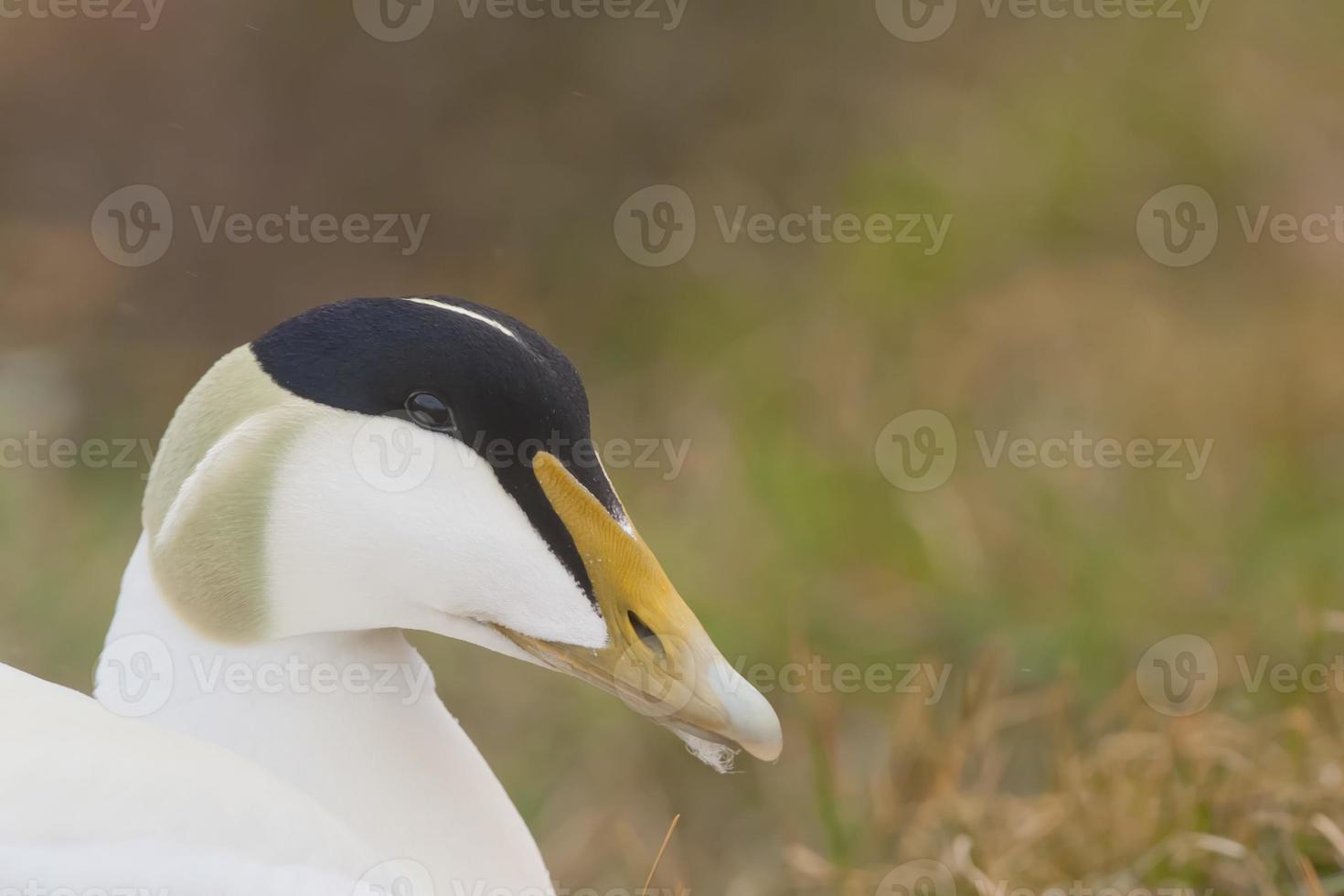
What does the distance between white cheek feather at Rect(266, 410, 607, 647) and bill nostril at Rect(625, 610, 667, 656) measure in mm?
35

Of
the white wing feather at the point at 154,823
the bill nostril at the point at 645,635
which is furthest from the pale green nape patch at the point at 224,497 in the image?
the bill nostril at the point at 645,635

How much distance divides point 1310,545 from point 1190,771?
0.99 metres

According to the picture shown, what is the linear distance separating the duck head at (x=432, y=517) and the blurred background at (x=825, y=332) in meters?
0.98

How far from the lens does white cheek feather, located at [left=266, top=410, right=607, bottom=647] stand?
4.82 feet

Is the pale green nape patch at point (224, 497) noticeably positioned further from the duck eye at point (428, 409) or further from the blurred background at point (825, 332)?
the blurred background at point (825, 332)

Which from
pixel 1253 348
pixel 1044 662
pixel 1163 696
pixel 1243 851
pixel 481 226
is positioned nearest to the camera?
pixel 1243 851

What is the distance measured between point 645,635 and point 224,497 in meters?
0.43

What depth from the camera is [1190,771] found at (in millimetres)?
2275

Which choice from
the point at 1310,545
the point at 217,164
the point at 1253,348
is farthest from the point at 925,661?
the point at 217,164

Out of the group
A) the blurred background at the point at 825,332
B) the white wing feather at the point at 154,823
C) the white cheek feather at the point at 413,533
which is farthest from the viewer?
the blurred background at the point at 825,332

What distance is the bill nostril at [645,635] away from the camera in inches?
59.4

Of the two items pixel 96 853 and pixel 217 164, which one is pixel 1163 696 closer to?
pixel 96 853

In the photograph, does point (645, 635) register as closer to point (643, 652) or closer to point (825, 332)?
point (643, 652)

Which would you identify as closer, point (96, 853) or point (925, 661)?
point (96, 853)
